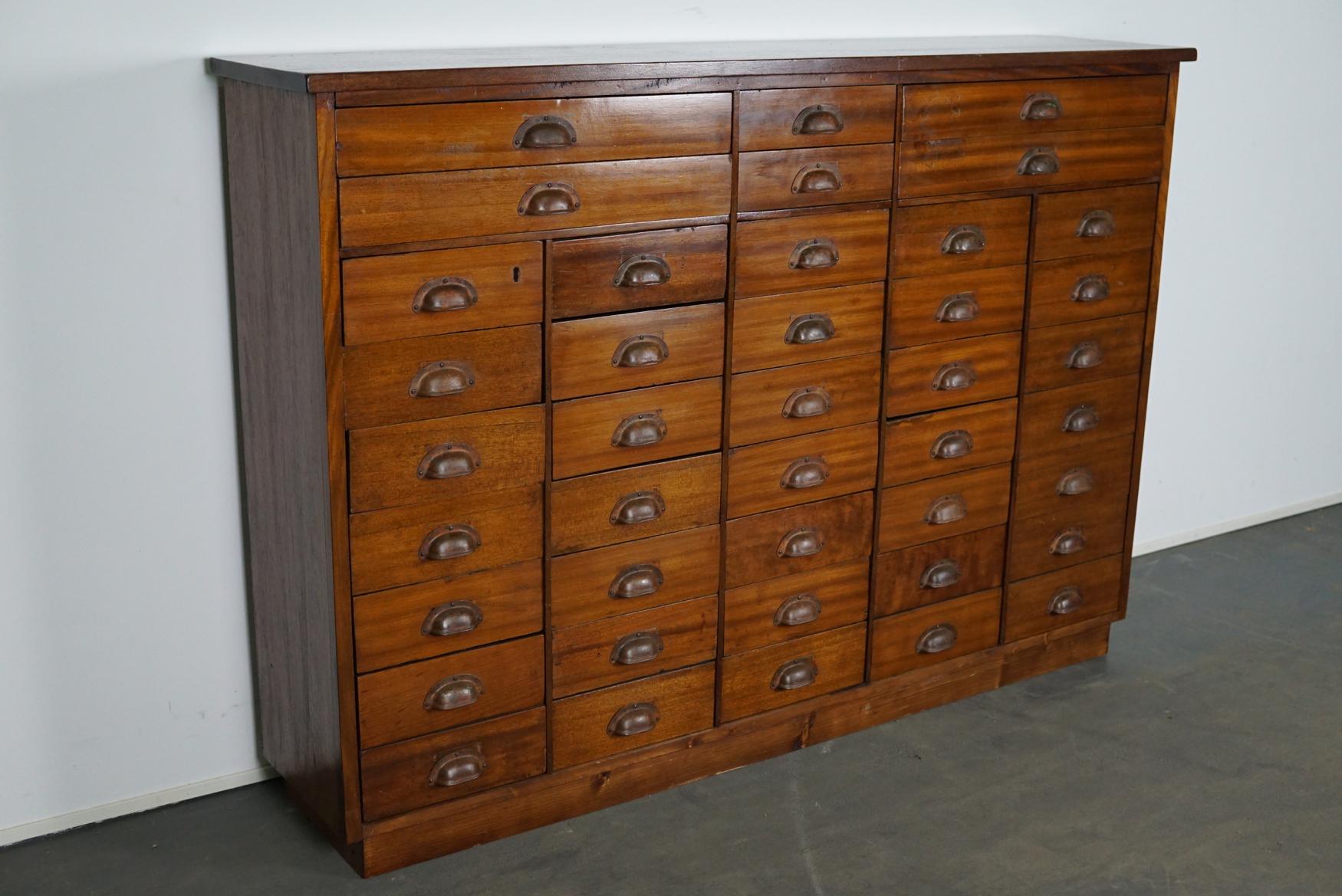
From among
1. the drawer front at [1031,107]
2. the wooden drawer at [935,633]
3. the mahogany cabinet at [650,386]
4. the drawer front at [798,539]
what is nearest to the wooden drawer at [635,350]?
the mahogany cabinet at [650,386]

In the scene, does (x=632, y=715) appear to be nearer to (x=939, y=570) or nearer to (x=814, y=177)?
(x=939, y=570)

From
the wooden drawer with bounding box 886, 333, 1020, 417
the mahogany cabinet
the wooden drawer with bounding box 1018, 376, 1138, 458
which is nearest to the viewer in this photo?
the mahogany cabinet

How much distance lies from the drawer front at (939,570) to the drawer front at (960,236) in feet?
1.97

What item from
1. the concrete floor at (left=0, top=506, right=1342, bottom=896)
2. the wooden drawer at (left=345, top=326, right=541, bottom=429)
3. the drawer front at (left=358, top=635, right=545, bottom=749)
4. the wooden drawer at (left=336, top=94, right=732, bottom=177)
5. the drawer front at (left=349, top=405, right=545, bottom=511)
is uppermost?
the wooden drawer at (left=336, top=94, right=732, bottom=177)

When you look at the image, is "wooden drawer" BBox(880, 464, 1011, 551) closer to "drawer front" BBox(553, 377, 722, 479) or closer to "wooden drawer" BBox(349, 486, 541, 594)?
"drawer front" BBox(553, 377, 722, 479)

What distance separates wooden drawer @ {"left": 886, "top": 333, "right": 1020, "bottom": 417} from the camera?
293 cm

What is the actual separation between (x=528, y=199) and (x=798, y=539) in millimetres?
921

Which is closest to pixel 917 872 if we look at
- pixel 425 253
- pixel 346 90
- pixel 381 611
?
pixel 381 611

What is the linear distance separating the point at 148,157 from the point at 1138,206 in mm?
2040

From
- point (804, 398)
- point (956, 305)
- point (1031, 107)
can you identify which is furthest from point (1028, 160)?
point (804, 398)

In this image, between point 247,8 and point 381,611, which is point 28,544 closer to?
point 381,611

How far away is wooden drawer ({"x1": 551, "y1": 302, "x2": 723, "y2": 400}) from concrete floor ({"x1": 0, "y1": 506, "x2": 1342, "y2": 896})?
2.79 feet

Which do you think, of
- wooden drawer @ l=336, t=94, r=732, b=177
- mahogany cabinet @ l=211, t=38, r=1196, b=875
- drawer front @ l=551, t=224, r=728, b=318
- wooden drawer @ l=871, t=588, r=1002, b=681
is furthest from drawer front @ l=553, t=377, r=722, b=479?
wooden drawer @ l=871, t=588, r=1002, b=681

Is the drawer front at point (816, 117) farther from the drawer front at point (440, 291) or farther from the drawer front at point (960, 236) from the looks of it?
the drawer front at point (440, 291)
